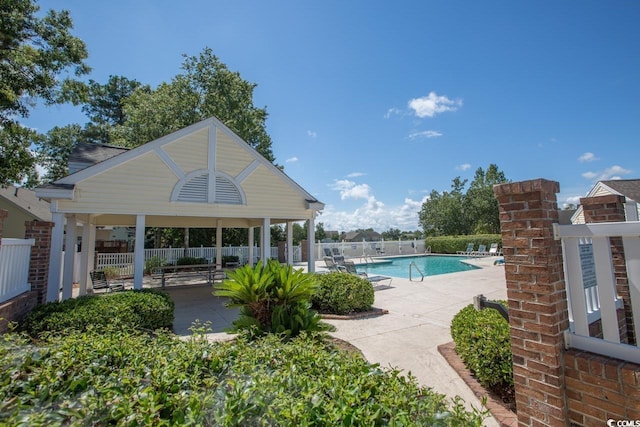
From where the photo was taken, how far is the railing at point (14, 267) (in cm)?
501

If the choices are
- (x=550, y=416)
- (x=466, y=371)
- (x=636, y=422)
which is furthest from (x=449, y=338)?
(x=636, y=422)

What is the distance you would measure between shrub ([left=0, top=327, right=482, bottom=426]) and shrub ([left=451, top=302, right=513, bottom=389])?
5.86 ft

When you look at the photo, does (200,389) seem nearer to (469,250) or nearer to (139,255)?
(139,255)

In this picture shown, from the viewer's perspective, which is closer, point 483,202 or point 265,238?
point 265,238

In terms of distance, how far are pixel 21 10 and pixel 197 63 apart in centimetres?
1311

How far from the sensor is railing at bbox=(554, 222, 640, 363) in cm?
224

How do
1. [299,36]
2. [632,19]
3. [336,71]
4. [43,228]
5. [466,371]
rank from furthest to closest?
[336,71] < [299,36] < [632,19] < [43,228] < [466,371]

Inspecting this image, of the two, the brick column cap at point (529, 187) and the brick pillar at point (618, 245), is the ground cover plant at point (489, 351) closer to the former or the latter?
the brick pillar at point (618, 245)

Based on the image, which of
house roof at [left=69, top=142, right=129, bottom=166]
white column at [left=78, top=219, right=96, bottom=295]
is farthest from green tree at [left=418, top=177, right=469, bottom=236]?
white column at [left=78, top=219, right=96, bottom=295]

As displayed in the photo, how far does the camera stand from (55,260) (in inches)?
287

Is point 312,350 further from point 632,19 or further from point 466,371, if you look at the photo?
point 632,19

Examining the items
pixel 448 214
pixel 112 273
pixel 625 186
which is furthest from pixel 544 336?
pixel 448 214

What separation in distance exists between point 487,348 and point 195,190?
27.6 ft

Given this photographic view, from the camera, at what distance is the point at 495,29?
30.2 feet
